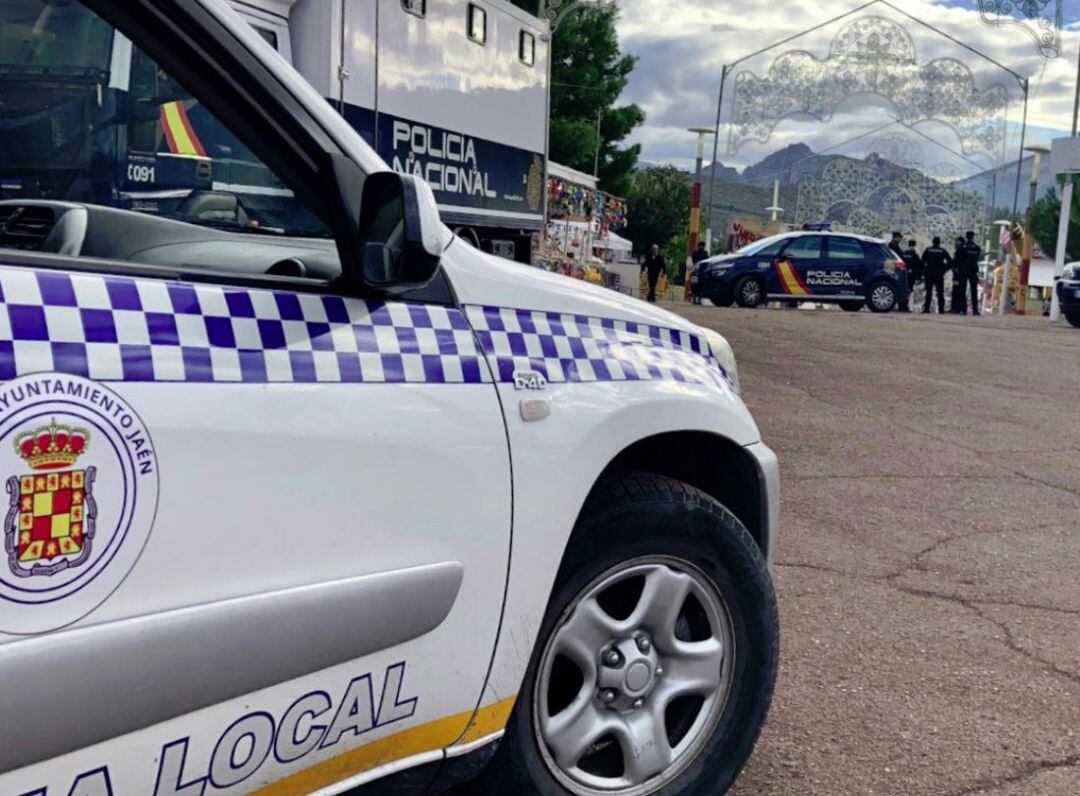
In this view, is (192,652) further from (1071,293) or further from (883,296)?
(883,296)

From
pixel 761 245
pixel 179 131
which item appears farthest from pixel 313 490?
pixel 761 245

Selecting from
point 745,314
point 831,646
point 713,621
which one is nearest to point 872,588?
point 831,646

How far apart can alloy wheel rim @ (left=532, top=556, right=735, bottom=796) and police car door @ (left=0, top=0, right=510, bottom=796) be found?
0.25 meters

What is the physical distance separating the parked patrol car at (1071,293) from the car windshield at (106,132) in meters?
19.5

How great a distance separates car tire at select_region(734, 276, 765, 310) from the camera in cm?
2216

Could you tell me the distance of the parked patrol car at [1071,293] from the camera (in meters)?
19.1

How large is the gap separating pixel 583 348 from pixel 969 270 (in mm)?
23408

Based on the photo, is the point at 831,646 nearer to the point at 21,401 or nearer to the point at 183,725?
the point at 183,725

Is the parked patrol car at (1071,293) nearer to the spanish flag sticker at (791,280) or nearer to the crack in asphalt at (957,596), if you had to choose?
the spanish flag sticker at (791,280)

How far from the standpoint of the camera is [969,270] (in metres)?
23.9

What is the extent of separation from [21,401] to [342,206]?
0.63 meters

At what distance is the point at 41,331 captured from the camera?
150 cm

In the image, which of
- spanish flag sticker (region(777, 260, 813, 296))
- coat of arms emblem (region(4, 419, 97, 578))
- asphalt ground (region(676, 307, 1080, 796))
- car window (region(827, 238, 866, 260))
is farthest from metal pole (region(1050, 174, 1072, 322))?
coat of arms emblem (region(4, 419, 97, 578))

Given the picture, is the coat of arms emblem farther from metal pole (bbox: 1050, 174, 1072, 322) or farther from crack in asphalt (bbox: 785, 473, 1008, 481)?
metal pole (bbox: 1050, 174, 1072, 322)
